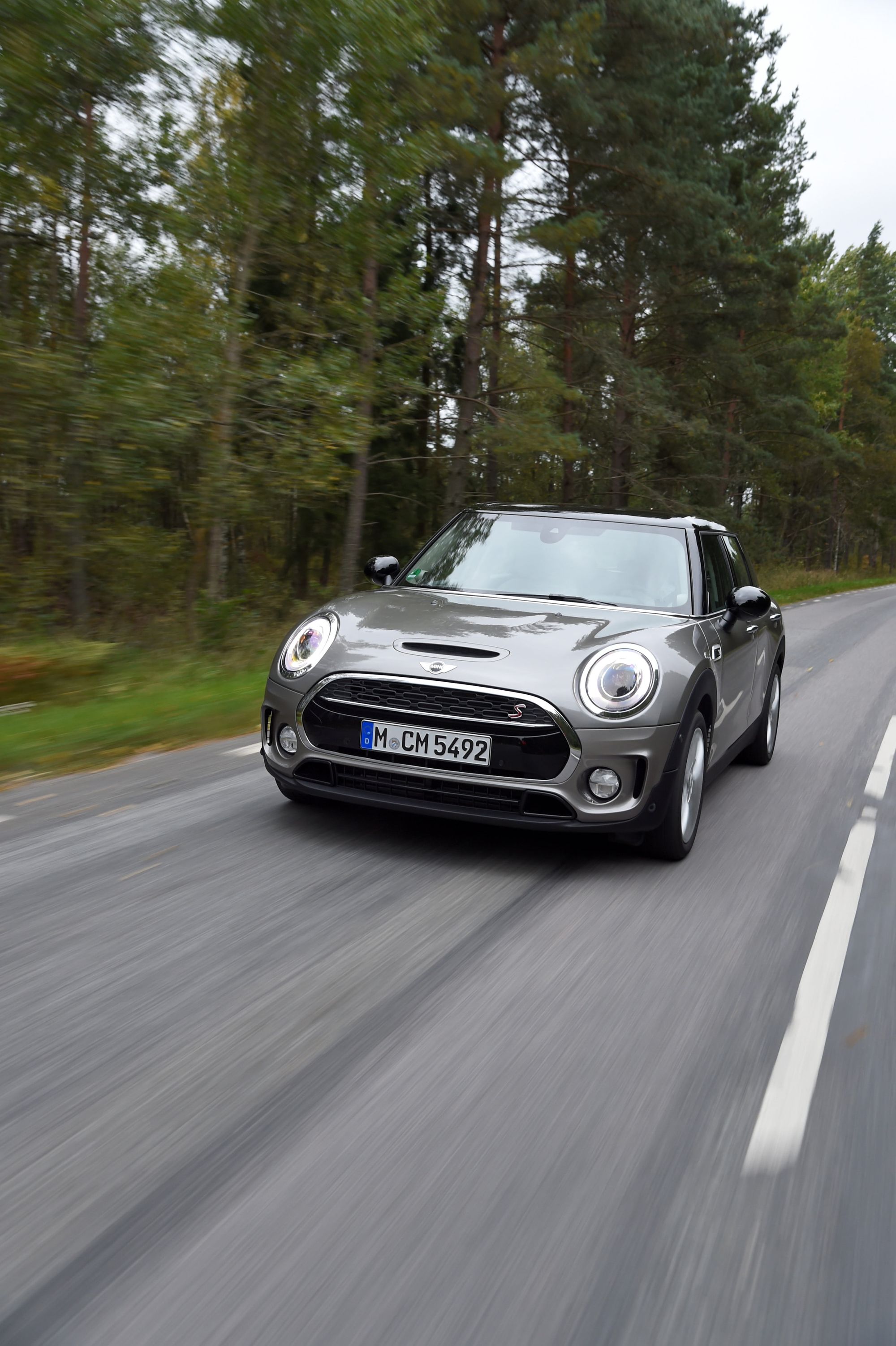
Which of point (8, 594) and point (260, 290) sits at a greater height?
point (260, 290)

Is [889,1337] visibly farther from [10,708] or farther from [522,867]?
[10,708]

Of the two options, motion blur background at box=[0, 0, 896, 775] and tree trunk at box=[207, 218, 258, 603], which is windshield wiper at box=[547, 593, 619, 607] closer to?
motion blur background at box=[0, 0, 896, 775]

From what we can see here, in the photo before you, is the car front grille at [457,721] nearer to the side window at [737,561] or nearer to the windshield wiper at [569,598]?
the windshield wiper at [569,598]

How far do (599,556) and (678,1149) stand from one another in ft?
11.8

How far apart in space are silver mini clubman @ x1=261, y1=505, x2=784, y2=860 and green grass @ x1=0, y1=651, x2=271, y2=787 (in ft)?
6.33

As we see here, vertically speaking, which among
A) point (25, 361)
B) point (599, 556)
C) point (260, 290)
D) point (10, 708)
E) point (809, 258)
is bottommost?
point (10, 708)

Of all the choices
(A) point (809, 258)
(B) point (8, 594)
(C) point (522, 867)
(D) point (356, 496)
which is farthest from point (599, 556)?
(A) point (809, 258)

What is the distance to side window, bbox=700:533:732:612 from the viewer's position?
5852 mm

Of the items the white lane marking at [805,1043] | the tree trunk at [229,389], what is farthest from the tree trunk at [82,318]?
the white lane marking at [805,1043]

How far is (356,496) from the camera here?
2019 centimetres

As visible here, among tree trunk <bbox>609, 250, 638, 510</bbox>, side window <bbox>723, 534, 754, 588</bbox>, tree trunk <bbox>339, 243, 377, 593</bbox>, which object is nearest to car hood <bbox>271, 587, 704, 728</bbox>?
side window <bbox>723, 534, 754, 588</bbox>

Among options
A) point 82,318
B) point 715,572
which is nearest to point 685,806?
point 715,572

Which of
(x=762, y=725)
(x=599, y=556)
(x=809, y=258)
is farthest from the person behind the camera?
(x=809, y=258)

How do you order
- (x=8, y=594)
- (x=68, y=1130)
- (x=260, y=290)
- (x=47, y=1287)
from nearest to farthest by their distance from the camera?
(x=47, y=1287)
(x=68, y=1130)
(x=8, y=594)
(x=260, y=290)
